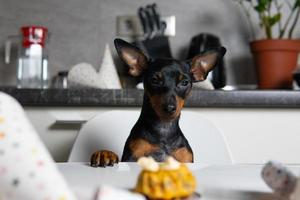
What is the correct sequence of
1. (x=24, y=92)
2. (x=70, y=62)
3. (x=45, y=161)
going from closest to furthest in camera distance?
(x=45, y=161), (x=24, y=92), (x=70, y=62)

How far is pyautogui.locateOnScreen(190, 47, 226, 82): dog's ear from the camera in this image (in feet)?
2.82

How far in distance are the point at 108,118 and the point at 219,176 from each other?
0.57 metres

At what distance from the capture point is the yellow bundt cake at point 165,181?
36 cm

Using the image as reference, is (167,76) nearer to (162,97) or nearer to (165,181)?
(162,97)

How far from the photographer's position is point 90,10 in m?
1.74

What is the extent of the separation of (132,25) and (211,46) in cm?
31

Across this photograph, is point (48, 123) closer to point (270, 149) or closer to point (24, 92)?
point (24, 92)

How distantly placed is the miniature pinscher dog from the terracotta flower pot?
0.69 metres

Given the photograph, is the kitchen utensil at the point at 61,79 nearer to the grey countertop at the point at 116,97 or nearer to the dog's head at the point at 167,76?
the grey countertop at the point at 116,97

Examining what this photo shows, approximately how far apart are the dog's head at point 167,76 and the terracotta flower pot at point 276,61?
2.30ft

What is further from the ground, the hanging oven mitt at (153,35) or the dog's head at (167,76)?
the hanging oven mitt at (153,35)

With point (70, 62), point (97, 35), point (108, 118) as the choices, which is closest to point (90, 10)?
point (97, 35)

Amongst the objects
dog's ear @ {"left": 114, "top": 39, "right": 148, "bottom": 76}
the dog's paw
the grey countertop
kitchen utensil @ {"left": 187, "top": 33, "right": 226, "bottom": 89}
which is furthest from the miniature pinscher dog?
kitchen utensil @ {"left": 187, "top": 33, "right": 226, "bottom": 89}

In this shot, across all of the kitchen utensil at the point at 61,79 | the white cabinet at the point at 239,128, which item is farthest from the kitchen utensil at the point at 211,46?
the kitchen utensil at the point at 61,79
